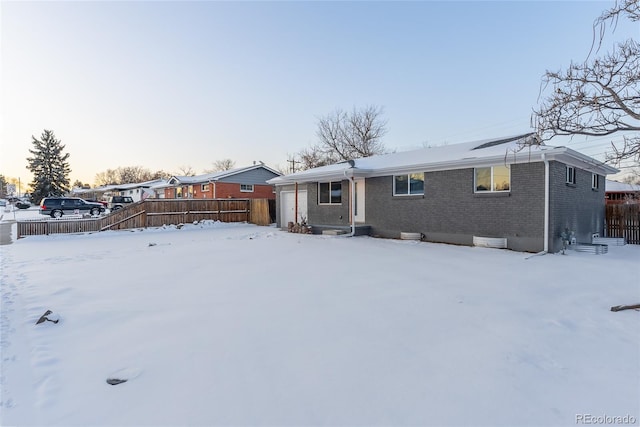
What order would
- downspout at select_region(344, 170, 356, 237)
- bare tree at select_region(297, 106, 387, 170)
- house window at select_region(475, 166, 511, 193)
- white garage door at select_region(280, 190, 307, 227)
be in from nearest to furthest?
house window at select_region(475, 166, 511, 193)
downspout at select_region(344, 170, 356, 237)
white garage door at select_region(280, 190, 307, 227)
bare tree at select_region(297, 106, 387, 170)

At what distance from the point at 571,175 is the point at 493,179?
2.92 meters

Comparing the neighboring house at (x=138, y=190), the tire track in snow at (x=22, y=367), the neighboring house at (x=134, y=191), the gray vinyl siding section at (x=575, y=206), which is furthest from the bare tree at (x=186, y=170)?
the tire track in snow at (x=22, y=367)

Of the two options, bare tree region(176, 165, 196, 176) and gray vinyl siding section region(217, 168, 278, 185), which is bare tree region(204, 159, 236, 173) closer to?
bare tree region(176, 165, 196, 176)

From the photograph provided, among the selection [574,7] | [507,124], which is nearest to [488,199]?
[574,7]

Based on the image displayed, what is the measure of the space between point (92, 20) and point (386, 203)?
40.7ft

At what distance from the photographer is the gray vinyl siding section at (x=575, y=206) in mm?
9547

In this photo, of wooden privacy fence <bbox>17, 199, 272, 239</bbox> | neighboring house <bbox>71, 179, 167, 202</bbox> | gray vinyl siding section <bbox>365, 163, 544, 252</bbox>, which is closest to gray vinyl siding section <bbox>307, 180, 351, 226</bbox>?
gray vinyl siding section <bbox>365, 163, 544, 252</bbox>

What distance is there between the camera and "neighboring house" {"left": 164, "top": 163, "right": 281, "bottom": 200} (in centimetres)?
2841

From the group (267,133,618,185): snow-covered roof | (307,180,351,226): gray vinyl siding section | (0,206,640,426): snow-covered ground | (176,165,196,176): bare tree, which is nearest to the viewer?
(0,206,640,426): snow-covered ground

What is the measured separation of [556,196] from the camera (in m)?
9.65

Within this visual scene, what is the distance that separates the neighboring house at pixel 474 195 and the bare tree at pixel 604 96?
2219mm

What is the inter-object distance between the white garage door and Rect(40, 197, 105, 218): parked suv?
1870 centimetres

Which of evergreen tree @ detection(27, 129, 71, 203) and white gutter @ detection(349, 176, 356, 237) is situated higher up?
evergreen tree @ detection(27, 129, 71, 203)

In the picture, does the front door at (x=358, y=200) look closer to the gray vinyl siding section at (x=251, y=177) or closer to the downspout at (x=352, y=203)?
the downspout at (x=352, y=203)
